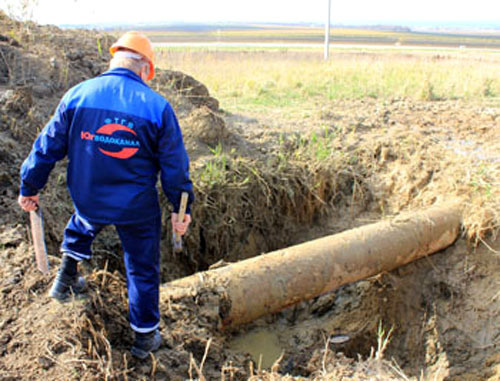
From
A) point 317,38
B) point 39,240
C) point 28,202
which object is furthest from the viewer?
point 317,38

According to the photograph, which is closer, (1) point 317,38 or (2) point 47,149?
(2) point 47,149

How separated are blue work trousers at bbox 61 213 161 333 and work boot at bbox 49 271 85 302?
0.39 ft

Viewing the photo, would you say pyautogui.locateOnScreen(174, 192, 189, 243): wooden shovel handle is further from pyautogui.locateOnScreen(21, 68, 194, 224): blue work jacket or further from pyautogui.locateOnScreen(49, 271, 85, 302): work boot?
pyautogui.locateOnScreen(49, 271, 85, 302): work boot

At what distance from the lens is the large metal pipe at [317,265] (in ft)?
10.3

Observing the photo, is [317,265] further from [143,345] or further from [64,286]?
[64,286]

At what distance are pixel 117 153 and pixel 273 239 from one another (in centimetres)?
279

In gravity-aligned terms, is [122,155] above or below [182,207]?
above

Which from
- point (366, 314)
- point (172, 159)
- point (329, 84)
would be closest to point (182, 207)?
point (172, 159)

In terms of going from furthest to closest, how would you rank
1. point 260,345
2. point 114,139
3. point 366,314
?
point 366,314 → point 260,345 → point 114,139

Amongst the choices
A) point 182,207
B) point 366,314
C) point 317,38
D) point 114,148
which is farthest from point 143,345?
point 317,38

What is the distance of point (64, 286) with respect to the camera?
249 centimetres

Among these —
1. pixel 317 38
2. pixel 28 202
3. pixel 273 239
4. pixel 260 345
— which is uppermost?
pixel 317 38

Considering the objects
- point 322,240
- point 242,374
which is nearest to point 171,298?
Answer: point 242,374

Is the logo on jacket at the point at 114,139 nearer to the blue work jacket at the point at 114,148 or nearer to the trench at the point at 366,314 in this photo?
the blue work jacket at the point at 114,148
